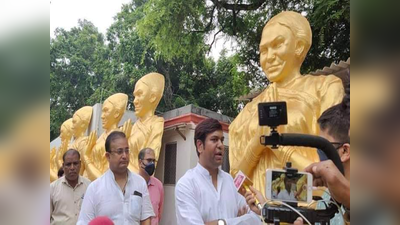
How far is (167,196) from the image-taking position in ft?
14.8

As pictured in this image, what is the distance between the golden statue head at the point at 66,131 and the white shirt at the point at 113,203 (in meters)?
5.01

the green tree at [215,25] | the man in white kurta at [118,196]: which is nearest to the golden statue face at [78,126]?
the green tree at [215,25]

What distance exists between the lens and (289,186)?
1.06 meters

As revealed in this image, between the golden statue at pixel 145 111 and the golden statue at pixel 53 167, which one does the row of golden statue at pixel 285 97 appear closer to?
the golden statue at pixel 145 111

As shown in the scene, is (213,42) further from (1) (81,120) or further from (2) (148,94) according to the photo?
(1) (81,120)

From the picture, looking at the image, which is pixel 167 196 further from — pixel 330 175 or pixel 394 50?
pixel 394 50

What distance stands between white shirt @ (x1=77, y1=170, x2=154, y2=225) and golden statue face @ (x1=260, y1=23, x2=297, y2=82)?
1.40 meters

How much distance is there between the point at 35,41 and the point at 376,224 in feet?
2.48

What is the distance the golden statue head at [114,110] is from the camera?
5324 mm

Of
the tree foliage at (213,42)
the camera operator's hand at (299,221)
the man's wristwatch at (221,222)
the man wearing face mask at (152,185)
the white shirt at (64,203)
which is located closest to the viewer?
the camera operator's hand at (299,221)

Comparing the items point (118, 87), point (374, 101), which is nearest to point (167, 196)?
point (118, 87)

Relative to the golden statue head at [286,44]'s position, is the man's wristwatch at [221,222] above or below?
below

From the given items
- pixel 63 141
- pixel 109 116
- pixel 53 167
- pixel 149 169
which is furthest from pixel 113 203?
pixel 63 141

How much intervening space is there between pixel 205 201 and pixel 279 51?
1.61 metres
